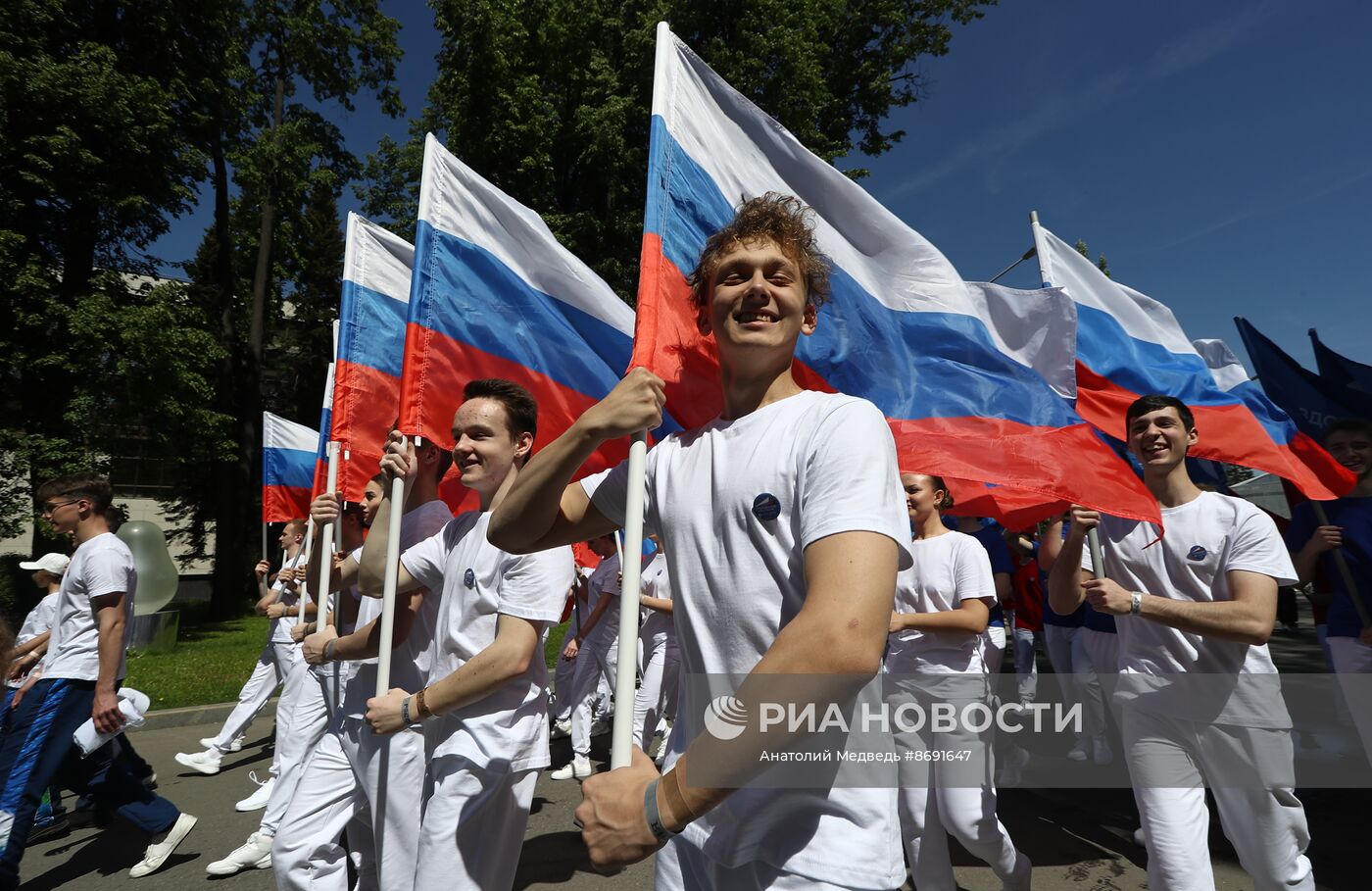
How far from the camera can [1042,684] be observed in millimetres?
9898

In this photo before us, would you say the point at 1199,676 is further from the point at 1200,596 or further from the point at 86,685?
the point at 86,685

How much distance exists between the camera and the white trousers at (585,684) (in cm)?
716

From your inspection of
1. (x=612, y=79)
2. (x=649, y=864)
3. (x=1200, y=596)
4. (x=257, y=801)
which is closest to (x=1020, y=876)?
(x=1200, y=596)

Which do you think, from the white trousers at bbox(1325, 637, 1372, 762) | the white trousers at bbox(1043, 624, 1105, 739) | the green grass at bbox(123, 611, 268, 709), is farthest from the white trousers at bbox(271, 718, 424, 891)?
the green grass at bbox(123, 611, 268, 709)

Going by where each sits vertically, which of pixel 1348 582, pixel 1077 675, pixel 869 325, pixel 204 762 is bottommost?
pixel 204 762

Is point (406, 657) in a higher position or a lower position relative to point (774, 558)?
lower

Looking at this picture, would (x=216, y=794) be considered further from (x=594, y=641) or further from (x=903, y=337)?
(x=903, y=337)

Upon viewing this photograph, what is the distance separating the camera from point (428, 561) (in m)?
3.39

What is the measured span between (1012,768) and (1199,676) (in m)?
3.89

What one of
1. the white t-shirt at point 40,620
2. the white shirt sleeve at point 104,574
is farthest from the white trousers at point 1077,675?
the white t-shirt at point 40,620

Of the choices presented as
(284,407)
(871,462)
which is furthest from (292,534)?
(284,407)

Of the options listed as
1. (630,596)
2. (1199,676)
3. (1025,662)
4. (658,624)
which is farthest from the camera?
(1025,662)

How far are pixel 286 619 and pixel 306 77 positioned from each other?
61.4 feet

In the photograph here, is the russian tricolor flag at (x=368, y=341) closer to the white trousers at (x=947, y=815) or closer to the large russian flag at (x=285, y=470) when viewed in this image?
the white trousers at (x=947, y=815)
